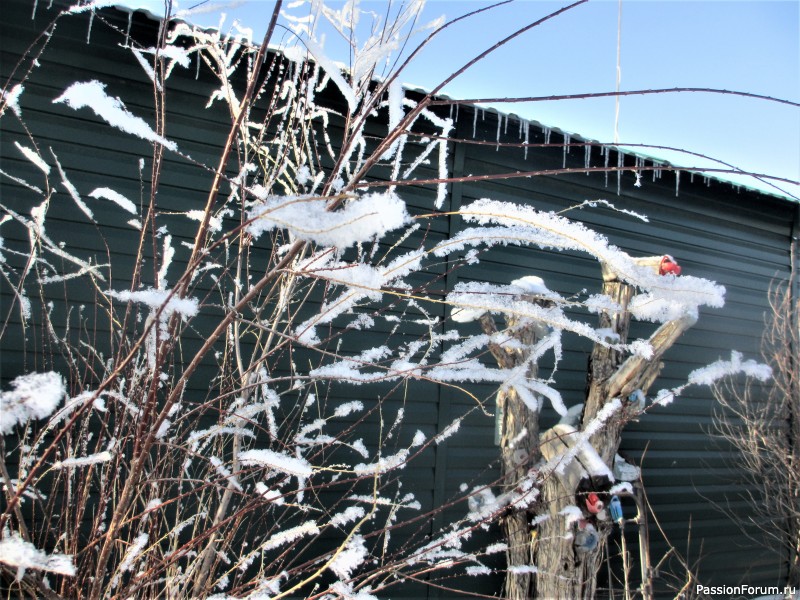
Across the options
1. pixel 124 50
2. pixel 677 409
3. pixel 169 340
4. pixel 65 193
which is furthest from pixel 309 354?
pixel 677 409

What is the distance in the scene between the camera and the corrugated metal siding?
3.30 m

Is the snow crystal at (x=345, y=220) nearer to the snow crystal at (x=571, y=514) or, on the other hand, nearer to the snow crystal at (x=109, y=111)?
the snow crystal at (x=109, y=111)

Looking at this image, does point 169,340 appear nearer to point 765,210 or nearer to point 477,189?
point 477,189

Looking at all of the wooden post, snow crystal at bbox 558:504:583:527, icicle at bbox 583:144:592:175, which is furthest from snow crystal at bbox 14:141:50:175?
icicle at bbox 583:144:592:175

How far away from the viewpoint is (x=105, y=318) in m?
3.21

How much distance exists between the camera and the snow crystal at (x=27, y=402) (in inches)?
24.7

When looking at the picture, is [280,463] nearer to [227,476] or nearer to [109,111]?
[227,476]

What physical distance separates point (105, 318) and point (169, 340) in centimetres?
257

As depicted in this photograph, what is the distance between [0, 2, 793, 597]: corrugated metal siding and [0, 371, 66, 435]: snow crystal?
1.63 m

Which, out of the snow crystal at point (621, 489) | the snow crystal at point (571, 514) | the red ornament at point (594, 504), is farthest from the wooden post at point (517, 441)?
the snow crystal at point (621, 489)

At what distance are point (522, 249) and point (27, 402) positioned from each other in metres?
4.40

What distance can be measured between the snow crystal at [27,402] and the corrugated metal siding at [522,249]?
Answer: 5.34 feet

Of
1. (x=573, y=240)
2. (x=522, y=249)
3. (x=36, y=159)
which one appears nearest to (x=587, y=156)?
(x=522, y=249)

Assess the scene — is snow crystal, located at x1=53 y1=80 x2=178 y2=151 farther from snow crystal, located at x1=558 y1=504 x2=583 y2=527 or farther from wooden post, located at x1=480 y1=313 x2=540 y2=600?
snow crystal, located at x1=558 y1=504 x2=583 y2=527
